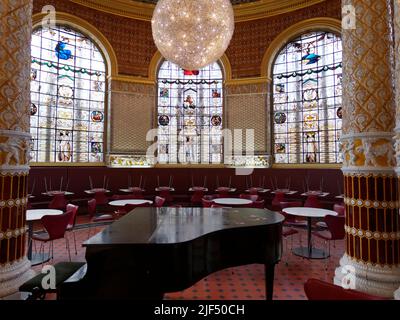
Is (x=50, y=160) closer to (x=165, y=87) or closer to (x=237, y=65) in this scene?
(x=165, y=87)

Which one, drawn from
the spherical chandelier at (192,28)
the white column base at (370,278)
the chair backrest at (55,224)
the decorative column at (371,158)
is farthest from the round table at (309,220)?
the chair backrest at (55,224)

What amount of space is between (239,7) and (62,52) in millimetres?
6620

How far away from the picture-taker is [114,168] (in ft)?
29.7

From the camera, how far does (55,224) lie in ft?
13.0

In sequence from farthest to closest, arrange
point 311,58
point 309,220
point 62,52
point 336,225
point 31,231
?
point 311,58 < point 62,52 < point 309,220 < point 31,231 < point 336,225

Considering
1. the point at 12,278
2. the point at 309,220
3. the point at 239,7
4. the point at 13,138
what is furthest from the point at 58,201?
the point at 239,7

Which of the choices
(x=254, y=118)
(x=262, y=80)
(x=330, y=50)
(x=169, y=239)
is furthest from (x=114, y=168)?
(x=330, y=50)

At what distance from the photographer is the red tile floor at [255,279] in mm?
3439

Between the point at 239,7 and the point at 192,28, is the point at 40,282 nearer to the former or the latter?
the point at 192,28

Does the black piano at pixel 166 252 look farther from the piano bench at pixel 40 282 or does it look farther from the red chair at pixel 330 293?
the red chair at pixel 330 293
